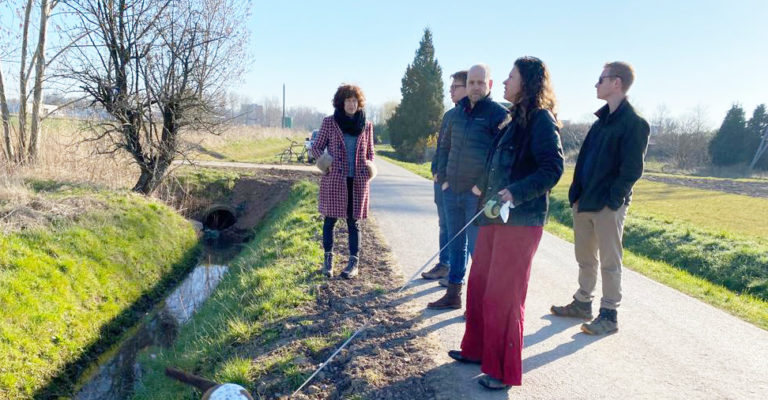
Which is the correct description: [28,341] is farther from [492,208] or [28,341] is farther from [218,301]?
[492,208]

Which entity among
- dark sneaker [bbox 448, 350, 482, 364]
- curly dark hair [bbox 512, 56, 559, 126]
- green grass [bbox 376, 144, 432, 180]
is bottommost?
dark sneaker [bbox 448, 350, 482, 364]

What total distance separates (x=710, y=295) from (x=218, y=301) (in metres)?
6.39

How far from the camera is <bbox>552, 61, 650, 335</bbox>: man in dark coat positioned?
12.7 ft

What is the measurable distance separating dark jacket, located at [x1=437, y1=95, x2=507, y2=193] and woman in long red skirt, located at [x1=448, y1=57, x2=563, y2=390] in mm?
970

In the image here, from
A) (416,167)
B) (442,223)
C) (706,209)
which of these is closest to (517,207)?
(442,223)

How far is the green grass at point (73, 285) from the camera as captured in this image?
5305 mm

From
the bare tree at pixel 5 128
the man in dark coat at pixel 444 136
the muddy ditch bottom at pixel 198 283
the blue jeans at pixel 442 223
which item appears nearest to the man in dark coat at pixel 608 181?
the man in dark coat at pixel 444 136

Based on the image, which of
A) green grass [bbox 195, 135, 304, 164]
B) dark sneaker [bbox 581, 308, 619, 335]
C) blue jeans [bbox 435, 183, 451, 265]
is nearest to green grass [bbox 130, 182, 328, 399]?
blue jeans [bbox 435, 183, 451, 265]

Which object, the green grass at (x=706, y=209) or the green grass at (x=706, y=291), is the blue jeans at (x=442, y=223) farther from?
the green grass at (x=706, y=209)

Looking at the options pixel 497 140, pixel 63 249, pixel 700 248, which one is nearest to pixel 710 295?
pixel 700 248

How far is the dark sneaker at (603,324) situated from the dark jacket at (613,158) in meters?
0.98

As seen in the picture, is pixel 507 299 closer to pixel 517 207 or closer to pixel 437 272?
pixel 517 207

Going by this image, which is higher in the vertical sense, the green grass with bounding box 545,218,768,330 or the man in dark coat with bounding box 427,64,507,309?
the man in dark coat with bounding box 427,64,507,309

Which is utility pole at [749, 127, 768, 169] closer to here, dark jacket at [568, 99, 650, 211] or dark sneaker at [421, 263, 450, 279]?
dark sneaker at [421, 263, 450, 279]
